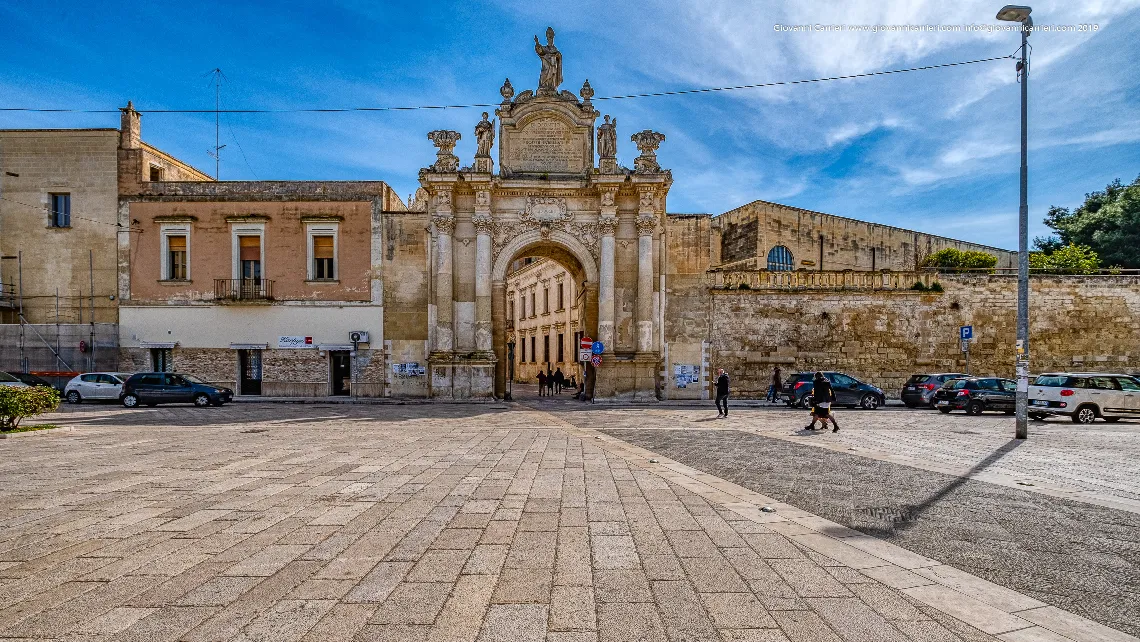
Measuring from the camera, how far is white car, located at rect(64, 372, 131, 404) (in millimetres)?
25172

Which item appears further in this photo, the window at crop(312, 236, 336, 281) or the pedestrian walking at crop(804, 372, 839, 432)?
the window at crop(312, 236, 336, 281)

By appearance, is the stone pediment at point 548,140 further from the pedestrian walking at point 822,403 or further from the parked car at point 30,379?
the parked car at point 30,379

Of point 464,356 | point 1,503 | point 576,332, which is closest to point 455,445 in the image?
point 1,503

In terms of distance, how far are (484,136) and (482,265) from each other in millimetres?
5881

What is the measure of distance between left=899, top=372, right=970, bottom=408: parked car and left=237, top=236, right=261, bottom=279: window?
94.9 feet

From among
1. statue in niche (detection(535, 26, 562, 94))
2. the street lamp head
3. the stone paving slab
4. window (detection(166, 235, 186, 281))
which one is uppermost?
statue in niche (detection(535, 26, 562, 94))

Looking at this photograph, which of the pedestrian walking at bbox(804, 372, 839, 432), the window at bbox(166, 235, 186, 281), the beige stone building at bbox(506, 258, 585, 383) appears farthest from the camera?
the beige stone building at bbox(506, 258, 585, 383)

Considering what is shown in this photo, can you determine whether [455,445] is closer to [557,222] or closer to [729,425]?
[729,425]

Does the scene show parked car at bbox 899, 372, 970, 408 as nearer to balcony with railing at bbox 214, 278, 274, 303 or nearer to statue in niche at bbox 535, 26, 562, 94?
statue in niche at bbox 535, 26, 562, 94

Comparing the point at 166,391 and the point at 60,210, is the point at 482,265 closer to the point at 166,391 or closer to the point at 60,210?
the point at 166,391

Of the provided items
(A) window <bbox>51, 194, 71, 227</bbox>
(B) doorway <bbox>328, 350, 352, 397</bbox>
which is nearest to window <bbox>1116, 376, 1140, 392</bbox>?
(B) doorway <bbox>328, 350, 352, 397</bbox>

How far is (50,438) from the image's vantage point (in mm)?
13211

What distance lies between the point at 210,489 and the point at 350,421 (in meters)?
11.0

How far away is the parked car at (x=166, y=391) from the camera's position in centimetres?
2391
